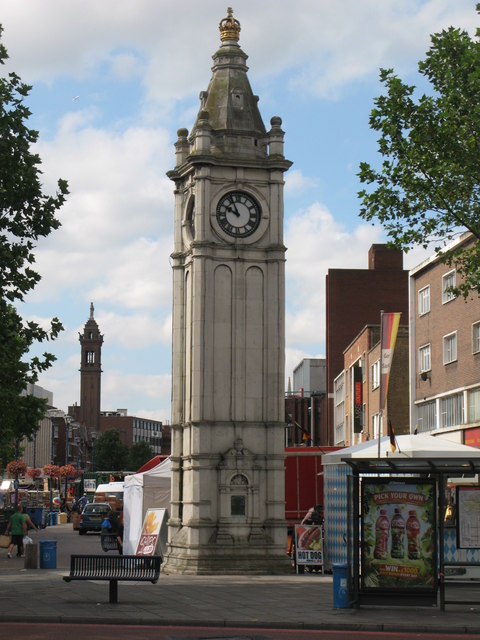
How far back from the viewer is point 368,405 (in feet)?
227

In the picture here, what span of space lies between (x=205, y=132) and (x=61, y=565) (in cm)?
1409

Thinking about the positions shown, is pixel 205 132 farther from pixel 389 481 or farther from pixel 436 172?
pixel 389 481

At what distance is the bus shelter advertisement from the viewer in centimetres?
1994

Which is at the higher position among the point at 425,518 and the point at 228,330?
the point at 228,330

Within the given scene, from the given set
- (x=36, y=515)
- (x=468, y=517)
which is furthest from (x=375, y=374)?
(x=468, y=517)

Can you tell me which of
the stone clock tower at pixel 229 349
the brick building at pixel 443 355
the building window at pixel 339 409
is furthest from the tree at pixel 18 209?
the building window at pixel 339 409

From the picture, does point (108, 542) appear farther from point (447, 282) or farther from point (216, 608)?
point (447, 282)

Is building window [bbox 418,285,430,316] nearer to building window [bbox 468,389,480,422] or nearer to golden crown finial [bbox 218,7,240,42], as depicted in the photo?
building window [bbox 468,389,480,422]

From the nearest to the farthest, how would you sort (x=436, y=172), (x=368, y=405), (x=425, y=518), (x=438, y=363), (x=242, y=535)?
(x=425, y=518)
(x=436, y=172)
(x=242, y=535)
(x=438, y=363)
(x=368, y=405)

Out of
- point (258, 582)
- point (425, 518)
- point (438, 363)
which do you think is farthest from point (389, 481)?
point (438, 363)

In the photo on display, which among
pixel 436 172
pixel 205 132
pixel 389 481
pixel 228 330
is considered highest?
pixel 205 132

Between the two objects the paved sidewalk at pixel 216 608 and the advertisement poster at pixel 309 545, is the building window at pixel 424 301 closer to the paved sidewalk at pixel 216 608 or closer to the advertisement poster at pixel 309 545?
the advertisement poster at pixel 309 545

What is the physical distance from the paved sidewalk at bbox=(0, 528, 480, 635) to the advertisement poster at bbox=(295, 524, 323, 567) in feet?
8.83

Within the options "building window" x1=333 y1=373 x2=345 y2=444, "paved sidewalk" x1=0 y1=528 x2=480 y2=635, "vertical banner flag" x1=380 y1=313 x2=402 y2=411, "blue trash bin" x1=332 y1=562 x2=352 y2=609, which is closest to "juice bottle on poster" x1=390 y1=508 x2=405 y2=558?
"blue trash bin" x1=332 y1=562 x2=352 y2=609
